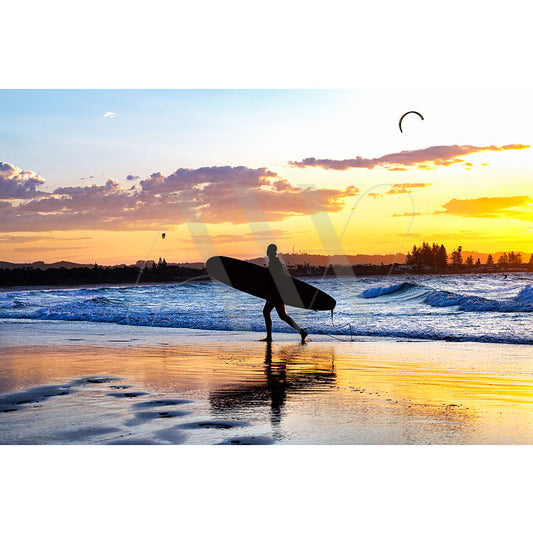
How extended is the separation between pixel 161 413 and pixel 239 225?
5.66 metres

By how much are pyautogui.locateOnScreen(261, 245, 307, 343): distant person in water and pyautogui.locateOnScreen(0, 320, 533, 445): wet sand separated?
0.46m

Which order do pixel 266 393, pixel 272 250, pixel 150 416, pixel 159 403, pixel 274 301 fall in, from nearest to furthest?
pixel 150 416 < pixel 159 403 < pixel 266 393 < pixel 274 301 < pixel 272 250

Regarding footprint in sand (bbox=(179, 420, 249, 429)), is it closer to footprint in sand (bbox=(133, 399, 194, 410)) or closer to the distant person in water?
footprint in sand (bbox=(133, 399, 194, 410))

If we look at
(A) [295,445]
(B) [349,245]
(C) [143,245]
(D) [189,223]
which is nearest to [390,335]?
(B) [349,245]

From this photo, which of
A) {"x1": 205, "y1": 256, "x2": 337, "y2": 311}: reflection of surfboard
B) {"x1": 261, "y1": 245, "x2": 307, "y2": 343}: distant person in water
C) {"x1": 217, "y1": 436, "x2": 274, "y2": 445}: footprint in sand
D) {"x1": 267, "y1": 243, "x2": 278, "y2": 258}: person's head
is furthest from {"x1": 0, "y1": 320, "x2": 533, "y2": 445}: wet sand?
{"x1": 267, "y1": 243, "x2": 278, "y2": 258}: person's head

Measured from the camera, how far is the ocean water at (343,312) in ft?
35.7

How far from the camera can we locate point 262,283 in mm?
10469

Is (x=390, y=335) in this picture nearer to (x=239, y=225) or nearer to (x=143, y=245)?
(x=239, y=225)

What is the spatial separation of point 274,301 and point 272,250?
0.95m

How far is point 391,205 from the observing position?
9.38 meters

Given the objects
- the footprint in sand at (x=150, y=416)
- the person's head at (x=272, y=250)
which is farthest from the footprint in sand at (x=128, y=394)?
the person's head at (x=272, y=250)

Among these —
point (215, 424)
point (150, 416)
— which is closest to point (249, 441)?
point (215, 424)

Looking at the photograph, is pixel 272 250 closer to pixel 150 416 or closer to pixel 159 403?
pixel 159 403

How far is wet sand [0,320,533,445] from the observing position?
13.4ft
